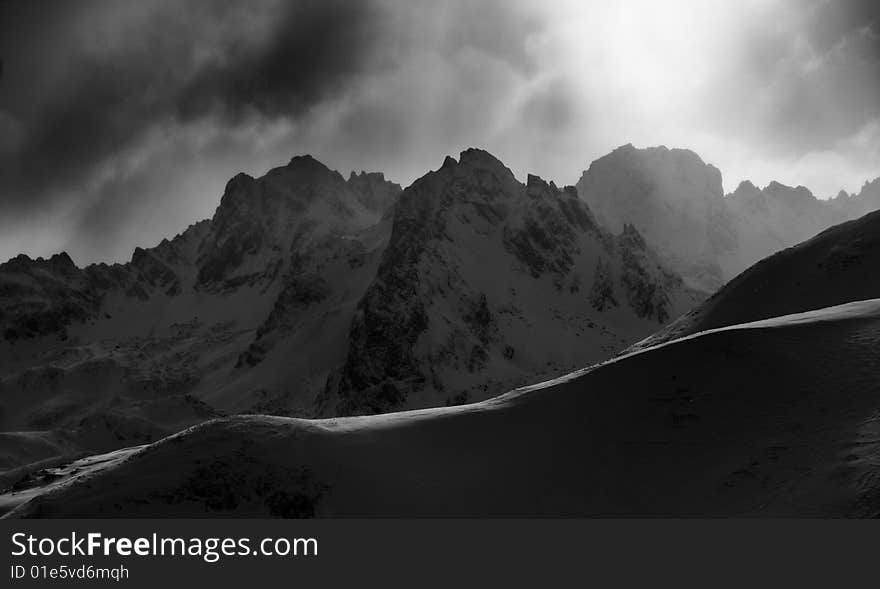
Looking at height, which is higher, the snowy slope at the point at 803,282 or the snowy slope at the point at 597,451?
the snowy slope at the point at 803,282

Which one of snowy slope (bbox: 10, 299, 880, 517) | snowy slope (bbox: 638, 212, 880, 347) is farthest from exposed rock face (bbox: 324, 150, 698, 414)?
snowy slope (bbox: 10, 299, 880, 517)

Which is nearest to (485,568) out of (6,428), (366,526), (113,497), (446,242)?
(366,526)

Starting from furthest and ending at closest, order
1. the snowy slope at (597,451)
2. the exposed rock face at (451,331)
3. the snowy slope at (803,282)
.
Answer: the exposed rock face at (451,331)
the snowy slope at (803,282)
the snowy slope at (597,451)

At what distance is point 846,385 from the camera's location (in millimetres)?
27812

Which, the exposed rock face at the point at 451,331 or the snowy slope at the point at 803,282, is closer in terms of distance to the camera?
the snowy slope at the point at 803,282

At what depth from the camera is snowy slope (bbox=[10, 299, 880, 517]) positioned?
82.5ft

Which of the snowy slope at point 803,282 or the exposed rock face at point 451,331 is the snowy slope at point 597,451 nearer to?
the snowy slope at point 803,282

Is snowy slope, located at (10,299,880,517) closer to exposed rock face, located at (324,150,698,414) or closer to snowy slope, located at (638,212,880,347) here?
snowy slope, located at (638,212,880,347)

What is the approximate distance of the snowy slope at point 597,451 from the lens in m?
25.2

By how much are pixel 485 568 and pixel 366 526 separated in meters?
4.43

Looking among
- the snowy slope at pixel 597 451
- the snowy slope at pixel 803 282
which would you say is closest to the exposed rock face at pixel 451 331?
Result: the snowy slope at pixel 803 282

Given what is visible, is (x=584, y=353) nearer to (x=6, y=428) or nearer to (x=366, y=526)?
(x=6, y=428)

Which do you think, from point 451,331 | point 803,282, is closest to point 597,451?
point 803,282

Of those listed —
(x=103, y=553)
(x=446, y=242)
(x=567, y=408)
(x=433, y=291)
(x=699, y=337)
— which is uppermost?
(x=446, y=242)
